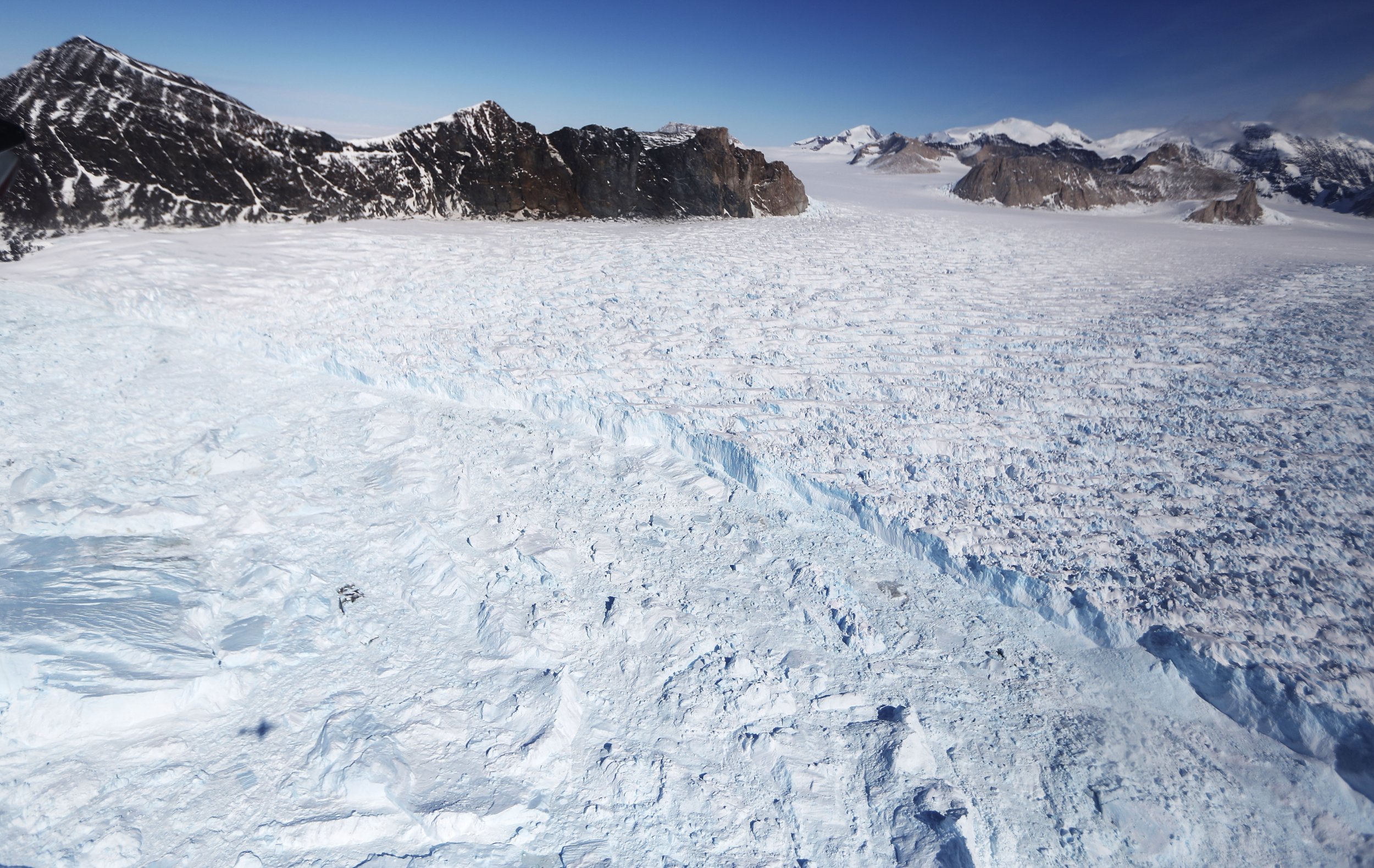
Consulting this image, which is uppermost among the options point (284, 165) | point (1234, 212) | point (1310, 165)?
point (1310, 165)

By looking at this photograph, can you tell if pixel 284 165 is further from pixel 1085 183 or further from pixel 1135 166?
pixel 1135 166

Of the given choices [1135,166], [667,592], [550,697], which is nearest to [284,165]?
[667,592]

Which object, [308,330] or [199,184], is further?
[199,184]

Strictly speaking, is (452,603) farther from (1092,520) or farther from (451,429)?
(1092,520)

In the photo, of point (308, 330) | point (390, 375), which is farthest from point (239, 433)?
point (308, 330)

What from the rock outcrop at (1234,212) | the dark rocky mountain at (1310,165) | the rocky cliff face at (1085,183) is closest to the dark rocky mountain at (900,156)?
the rocky cliff face at (1085,183)

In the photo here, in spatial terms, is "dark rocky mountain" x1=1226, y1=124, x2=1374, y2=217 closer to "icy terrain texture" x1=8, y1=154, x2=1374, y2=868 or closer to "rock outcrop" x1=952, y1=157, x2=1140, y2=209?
"rock outcrop" x1=952, y1=157, x2=1140, y2=209

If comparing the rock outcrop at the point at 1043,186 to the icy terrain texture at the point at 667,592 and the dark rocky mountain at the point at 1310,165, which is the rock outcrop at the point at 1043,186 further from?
the icy terrain texture at the point at 667,592
